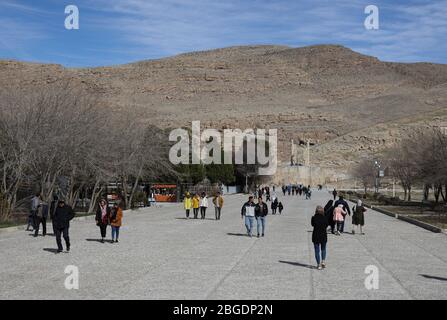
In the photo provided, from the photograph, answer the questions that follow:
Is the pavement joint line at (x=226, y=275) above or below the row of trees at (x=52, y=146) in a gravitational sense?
below

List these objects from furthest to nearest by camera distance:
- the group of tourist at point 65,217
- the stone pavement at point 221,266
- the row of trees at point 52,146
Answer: the row of trees at point 52,146 < the group of tourist at point 65,217 < the stone pavement at point 221,266

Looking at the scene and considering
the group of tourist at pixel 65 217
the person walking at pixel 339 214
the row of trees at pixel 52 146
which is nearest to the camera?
the group of tourist at pixel 65 217

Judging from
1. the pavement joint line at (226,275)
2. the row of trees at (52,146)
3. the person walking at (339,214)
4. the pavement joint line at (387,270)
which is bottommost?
the pavement joint line at (387,270)

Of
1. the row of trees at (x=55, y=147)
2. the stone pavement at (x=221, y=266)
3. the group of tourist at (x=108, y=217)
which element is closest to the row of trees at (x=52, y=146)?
the row of trees at (x=55, y=147)

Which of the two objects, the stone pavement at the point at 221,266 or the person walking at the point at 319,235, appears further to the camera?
the person walking at the point at 319,235

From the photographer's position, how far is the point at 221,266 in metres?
14.8

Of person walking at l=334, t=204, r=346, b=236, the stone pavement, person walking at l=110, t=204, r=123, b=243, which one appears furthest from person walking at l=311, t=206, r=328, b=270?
person walking at l=334, t=204, r=346, b=236

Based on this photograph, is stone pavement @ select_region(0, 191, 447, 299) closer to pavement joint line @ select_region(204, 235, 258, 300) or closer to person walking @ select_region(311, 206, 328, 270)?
pavement joint line @ select_region(204, 235, 258, 300)

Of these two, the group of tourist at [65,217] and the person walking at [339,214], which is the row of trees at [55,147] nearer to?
the group of tourist at [65,217]

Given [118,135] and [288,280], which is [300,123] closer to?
[118,135]

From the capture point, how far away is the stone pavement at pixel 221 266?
11.4 meters
